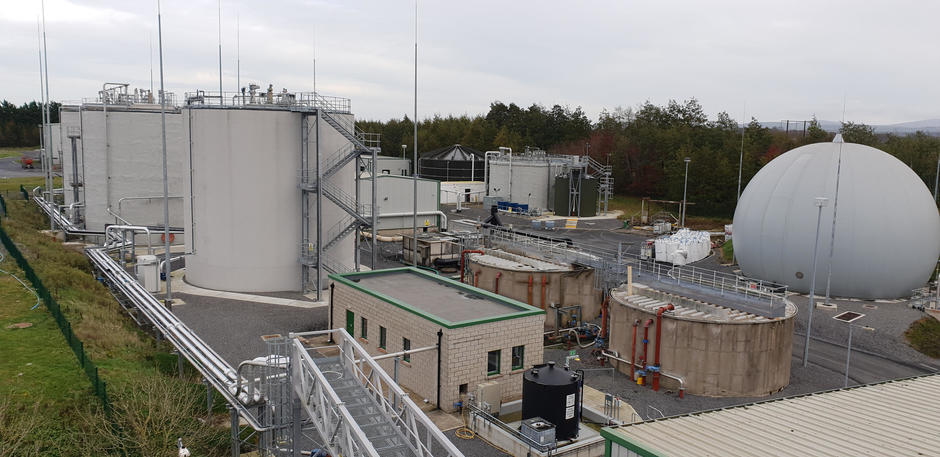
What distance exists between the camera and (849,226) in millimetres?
33344

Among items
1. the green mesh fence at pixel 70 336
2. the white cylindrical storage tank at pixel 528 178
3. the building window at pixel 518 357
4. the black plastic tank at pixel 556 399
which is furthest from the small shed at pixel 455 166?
the black plastic tank at pixel 556 399

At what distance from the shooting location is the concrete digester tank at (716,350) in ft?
74.1

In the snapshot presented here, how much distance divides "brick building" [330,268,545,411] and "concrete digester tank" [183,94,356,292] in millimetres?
9399

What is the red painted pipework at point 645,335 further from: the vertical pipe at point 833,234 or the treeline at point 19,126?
the treeline at point 19,126

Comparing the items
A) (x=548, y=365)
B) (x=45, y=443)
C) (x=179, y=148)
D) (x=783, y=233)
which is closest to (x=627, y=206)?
(x=783, y=233)

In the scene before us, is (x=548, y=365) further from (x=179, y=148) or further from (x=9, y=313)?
(x=179, y=148)

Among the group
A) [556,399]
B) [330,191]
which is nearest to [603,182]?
[330,191]

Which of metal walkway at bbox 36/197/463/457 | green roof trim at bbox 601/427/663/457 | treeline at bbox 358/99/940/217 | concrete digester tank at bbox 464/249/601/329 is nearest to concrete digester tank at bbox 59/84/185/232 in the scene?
concrete digester tank at bbox 464/249/601/329

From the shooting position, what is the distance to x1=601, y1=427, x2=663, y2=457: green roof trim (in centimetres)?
1031

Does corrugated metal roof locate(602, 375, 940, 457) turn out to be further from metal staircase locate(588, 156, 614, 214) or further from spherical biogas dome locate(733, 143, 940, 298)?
metal staircase locate(588, 156, 614, 214)

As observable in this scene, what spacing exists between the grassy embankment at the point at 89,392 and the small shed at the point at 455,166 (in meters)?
59.5

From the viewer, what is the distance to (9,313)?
79.8 feet

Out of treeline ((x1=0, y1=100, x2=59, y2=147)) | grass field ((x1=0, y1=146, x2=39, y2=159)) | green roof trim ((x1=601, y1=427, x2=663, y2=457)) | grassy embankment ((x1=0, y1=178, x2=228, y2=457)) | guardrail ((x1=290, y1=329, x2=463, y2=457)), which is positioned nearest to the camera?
green roof trim ((x1=601, y1=427, x2=663, y2=457))

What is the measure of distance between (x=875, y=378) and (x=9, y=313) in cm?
3111
